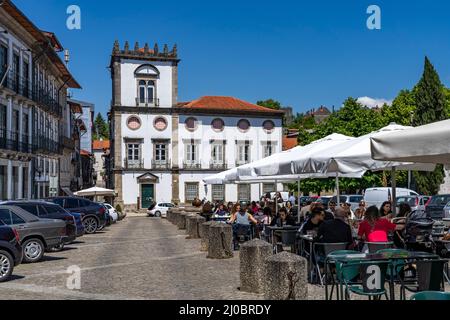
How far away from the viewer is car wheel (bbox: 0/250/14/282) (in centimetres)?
1194

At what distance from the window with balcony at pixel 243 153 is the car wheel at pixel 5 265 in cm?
5080

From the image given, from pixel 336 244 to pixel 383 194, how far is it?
27.3m

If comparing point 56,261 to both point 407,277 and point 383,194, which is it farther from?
point 383,194

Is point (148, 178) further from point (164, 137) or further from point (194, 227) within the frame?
point (194, 227)

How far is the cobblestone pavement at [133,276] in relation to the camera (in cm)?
1024

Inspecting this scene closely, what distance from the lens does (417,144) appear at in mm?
7641

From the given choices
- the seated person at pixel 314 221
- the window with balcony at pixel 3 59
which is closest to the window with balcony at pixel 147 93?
the window with balcony at pixel 3 59

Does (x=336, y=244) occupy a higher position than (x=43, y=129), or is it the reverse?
(x=43, y=129)

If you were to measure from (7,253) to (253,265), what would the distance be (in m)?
5.16

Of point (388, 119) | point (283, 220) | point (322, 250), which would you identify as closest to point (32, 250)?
point (283, 220)

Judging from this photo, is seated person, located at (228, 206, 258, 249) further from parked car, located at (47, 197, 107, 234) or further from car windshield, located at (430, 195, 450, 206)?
car windshield, located at (430, 195, 450, 206)

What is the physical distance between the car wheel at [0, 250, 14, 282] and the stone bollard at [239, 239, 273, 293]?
482cm

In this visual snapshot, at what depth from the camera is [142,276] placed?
40.9ft
